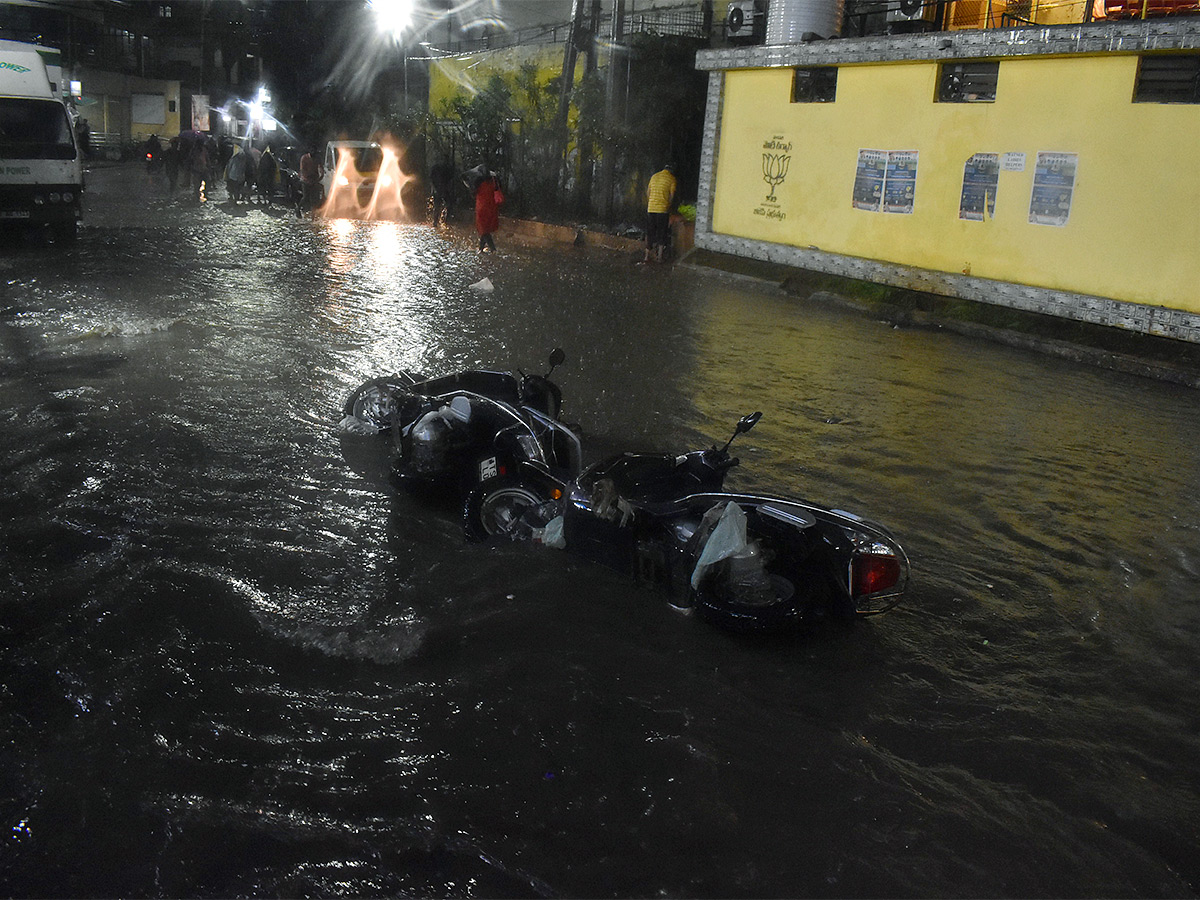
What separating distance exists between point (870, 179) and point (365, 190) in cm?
1552

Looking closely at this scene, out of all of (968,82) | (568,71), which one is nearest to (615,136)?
(568,71)

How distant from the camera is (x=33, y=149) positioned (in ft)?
52.1

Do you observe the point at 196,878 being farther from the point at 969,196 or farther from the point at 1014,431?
the point at 969,196

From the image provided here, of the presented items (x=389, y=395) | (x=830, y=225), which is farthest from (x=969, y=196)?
(x=389, y=395)

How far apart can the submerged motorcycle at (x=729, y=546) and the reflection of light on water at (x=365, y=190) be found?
22530 mm

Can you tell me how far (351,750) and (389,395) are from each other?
3928mm

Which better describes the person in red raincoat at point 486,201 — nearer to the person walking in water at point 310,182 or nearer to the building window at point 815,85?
the building window at point 815,85

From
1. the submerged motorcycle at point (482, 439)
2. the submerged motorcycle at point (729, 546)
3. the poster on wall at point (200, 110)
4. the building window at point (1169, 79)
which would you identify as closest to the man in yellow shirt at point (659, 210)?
the building window at point (1169, 79)

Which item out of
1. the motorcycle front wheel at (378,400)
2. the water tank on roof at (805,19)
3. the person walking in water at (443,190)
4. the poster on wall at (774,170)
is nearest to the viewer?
the motorcycle front wheel at (378,400)

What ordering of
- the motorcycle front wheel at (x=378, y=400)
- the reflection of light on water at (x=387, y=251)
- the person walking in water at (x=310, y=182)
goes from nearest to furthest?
the motorcycle front wheel at (x=378, y=400) → the reflection of light on water at (x=387, y=251) → the person walking in water at (x=310, y=182)

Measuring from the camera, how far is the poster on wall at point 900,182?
1584 cm

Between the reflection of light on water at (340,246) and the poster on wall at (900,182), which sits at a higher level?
the poster on wall at (900,182)

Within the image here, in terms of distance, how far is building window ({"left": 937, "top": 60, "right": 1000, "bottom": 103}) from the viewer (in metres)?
14.6

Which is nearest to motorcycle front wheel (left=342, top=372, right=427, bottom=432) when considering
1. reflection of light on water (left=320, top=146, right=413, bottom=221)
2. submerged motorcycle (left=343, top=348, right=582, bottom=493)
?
submerged motorcycle (left=343, top=348, right=582, bottom=493)
